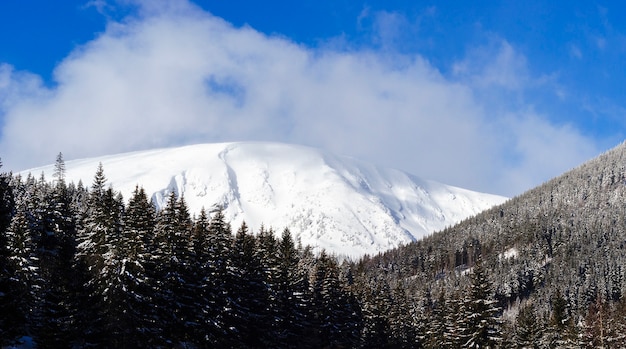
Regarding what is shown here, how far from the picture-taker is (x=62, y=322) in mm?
41000

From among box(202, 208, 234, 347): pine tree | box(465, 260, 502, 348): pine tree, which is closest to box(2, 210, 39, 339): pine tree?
box(202, 208, 234, 347): pine tree

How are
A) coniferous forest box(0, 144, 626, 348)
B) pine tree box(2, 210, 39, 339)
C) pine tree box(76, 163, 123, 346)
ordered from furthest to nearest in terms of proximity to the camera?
pine tree box(76, 163, 123, 346)
pine tree box(2, 210, 39, 339)
coniferous forest box(0, 144, 626, 348)

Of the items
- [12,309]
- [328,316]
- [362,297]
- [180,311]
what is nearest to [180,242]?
[180,311]

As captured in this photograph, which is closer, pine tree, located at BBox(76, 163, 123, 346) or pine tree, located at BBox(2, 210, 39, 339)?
pine tree, located at BBox(2, 210, 39, 339)

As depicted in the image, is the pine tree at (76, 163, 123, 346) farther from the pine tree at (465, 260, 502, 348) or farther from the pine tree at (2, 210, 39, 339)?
the pine tree at (465, 260, 502, 348)

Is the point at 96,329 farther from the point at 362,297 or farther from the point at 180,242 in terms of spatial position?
the point at 362,297

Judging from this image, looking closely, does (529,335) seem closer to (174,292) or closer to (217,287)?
(217,287)

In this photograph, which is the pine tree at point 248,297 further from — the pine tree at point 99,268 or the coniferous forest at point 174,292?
the pine tree at point 99,268

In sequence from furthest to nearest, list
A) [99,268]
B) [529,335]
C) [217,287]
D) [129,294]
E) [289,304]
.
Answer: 1. [529,335]
2. [289,304]
3. [217,287]
4. [99,268]
5. [129,294]

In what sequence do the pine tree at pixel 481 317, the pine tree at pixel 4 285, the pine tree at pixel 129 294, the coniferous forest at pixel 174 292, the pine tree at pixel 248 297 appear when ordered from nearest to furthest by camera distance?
the pine tree at pixel 4 285 < the coniferous forest at pixel 174 292 < the pine tree at pixel 129 294 < the pine tree at pixel 481 317 < the pine tree at pixel 248 297

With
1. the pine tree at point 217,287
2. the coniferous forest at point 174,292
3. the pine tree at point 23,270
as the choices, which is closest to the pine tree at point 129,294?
the coniferous forest at point 174,292

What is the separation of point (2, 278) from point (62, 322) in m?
9.60

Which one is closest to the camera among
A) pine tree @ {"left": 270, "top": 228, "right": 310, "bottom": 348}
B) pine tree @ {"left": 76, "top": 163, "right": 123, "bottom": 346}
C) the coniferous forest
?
the coniferous forest

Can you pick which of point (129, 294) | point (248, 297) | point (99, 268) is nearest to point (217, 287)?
point (248, 297)
